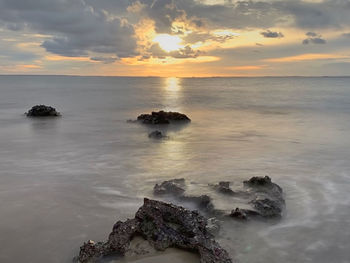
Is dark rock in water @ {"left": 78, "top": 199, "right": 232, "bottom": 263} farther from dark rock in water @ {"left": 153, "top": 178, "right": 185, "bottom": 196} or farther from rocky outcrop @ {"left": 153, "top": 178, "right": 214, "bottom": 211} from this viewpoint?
dark rock in water @ {"left": 153, "top": 178, "right": 185, "bottom": 196}

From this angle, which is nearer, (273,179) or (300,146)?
(273,179)

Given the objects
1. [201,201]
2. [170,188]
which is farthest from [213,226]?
[170,188]

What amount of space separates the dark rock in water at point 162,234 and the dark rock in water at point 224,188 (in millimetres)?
2316

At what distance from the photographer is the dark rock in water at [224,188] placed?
23.3 ft

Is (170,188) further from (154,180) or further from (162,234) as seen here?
(162,234)

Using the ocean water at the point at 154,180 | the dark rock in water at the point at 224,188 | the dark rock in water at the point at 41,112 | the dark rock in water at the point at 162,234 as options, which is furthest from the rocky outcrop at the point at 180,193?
the dark rock in water at the point at 41,112

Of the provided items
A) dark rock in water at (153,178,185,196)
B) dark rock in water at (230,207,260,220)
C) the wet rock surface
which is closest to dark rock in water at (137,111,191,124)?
the wet rock surface

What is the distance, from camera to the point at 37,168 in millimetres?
9391

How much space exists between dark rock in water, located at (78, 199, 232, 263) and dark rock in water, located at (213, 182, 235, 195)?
2316 mm

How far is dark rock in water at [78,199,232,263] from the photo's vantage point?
4.46 m

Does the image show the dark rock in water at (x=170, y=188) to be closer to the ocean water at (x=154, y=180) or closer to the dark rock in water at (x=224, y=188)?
the ocean water at (x=154, y=180)

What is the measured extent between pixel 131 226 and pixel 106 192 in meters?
2.91

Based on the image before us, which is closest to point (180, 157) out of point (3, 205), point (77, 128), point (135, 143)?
point (135, 143)

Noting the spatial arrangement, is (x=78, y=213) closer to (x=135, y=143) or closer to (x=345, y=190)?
(x=345, y=190)
